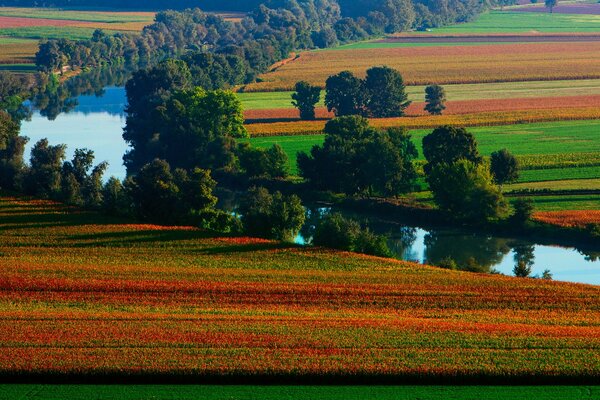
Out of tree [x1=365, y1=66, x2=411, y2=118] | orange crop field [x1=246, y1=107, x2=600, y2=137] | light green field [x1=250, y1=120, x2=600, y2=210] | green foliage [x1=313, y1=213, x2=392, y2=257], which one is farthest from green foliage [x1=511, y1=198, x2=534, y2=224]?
tree [x1=365, y1=66, x2=411, y2=118]

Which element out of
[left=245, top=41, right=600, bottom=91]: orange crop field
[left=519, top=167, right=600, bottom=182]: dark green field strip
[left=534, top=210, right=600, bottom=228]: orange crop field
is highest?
[left=245, top=41, right=600, bottom=91]: orange crop field

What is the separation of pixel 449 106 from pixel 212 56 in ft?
90.8

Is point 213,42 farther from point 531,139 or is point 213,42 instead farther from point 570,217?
point 570,217

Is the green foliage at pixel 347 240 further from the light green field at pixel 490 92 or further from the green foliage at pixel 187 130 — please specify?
the light green field at pixel 490 92

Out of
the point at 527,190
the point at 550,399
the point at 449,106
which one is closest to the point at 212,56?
the point at 449,106

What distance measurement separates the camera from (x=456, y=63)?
531ft

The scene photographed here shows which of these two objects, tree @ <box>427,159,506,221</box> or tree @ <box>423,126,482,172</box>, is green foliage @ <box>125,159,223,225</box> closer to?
tree @ <box>427,159,506,221</box>

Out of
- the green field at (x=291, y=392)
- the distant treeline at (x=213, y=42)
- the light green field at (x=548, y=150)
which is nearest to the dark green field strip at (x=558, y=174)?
the light green field at (x=548, y=150)

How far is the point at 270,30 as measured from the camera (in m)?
177

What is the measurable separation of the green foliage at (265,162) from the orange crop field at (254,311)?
22.5m

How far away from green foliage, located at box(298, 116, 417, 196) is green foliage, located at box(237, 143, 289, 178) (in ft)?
9.94

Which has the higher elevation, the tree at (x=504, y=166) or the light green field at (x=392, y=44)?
the light green field at (x=392, y=44)

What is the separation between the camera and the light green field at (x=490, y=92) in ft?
413

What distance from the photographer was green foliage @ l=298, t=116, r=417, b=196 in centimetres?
8012
